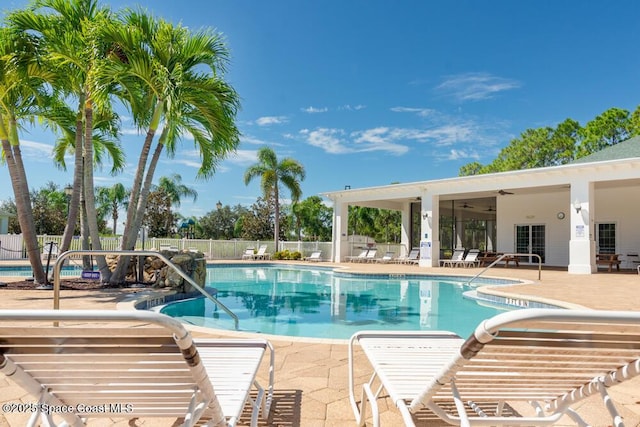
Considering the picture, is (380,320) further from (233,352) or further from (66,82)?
(66,82)

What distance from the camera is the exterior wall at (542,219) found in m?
17.2

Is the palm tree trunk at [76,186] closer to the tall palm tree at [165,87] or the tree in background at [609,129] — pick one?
the tall palm tree at [165,87]

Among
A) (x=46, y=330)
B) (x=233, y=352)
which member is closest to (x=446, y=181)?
(x=233, y=352)

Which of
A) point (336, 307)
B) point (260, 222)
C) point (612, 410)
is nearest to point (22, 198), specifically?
point (336, 307)

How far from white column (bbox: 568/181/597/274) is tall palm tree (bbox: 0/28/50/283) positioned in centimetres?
1500

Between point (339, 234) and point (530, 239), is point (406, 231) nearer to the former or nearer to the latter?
point (339, 234)

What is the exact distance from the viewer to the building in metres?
13.1

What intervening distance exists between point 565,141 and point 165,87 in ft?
Answer: 101

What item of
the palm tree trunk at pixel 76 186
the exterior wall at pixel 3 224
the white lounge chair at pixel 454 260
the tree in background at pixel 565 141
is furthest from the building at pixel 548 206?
the exterior wall at pixel 3 224

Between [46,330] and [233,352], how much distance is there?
4.59 ft

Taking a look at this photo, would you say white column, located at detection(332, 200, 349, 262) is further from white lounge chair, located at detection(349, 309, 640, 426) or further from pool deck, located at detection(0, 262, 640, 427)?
white lounge chair, located at detection(349, 309, 640, 426)

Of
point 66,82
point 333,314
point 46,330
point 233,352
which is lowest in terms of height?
point 333,314

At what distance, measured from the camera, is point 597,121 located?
87.7ft

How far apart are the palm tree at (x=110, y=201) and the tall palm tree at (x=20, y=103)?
84.7 ft
